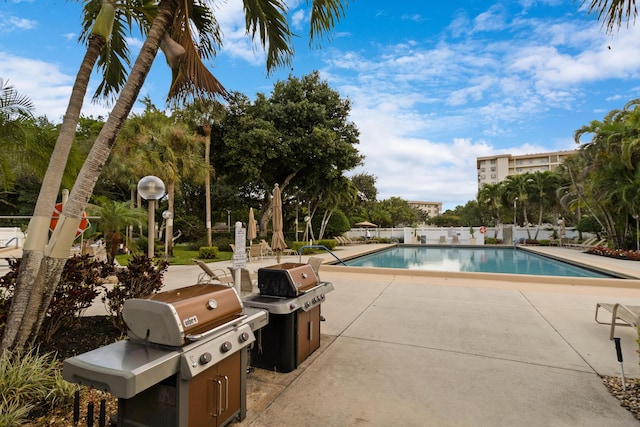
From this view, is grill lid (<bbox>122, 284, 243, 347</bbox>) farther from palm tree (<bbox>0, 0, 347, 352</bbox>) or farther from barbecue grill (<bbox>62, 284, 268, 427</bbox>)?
palm tree (<bbox>0, 0, 347, 352</bbox>)

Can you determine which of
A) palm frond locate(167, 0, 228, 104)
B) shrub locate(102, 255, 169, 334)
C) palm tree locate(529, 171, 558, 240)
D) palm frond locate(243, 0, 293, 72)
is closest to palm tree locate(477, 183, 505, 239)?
palm tree locate(529, 171, 558, 240)

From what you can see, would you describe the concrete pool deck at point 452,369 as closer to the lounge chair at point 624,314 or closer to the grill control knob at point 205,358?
the lounge chair at point 624,314

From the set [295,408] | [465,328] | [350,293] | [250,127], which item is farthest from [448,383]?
[250,127]

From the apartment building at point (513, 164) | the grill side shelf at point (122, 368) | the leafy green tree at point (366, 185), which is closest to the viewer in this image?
the grill side shelf at point (122, 368)

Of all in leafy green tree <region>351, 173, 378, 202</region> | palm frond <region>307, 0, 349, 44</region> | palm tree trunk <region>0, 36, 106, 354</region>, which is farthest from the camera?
leafy green tree <region>351, 173, 378, 202</region>

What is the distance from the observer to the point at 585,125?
17000mm

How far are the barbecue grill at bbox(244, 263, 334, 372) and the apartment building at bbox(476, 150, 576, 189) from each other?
76255 mm

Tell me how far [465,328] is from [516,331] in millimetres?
656

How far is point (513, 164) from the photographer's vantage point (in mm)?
75562

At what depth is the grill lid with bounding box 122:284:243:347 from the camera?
180 centimetres

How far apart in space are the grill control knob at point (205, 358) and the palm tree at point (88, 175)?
195 cm

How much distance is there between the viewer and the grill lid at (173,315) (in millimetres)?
1802

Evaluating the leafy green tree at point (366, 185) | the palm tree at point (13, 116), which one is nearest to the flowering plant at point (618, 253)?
the palm tree at point (13, 116)

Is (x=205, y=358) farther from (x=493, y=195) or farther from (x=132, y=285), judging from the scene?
(x=493, y=195)
